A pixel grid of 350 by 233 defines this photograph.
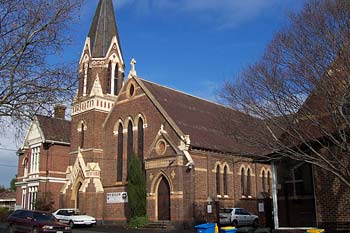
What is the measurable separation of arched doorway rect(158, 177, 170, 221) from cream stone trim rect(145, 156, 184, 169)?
3.60 feet

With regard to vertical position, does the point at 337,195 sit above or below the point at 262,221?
above

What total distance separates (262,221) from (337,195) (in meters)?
8.92

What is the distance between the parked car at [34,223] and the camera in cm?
2108

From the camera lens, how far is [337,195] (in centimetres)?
1719

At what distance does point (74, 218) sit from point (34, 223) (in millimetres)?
10156

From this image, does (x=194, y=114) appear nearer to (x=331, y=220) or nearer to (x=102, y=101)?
(x=102, y=101)

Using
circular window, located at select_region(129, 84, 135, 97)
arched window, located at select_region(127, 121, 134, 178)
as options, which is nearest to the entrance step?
arched window, located at select_region(127, 121, 134, 178)

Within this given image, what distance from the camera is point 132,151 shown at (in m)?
33.8

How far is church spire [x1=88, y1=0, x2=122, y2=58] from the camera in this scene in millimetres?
39562

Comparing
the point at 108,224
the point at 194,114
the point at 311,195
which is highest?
the point at 194,114

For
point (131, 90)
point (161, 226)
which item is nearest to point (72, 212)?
point (161, 226)

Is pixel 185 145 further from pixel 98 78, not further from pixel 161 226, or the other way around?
pixel 98 78

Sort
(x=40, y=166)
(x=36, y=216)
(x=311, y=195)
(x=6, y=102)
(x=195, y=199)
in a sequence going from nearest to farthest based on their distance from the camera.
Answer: (x=6, y=102) → (x=311, y=195) → (x=36, y=216) → (x=195, y=199) → (x=40, y=166)

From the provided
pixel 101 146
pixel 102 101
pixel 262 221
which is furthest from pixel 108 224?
pixel 262 221
